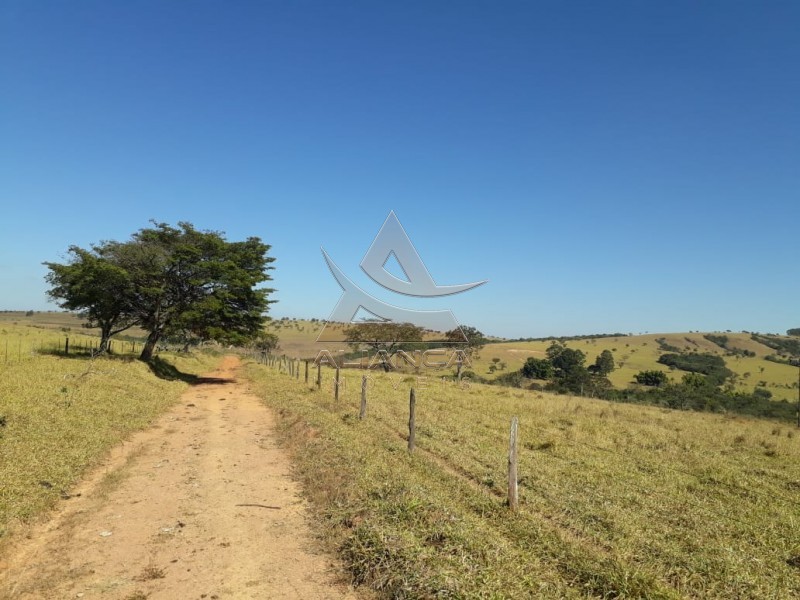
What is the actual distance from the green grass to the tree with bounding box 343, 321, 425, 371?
93.7 ft

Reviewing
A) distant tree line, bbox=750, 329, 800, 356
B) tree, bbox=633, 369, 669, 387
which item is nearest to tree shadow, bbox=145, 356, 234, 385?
tree, bbox=633, 369, 669, 387

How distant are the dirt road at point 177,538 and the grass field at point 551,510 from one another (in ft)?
2.31

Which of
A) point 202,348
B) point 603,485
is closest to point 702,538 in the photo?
point 603,485

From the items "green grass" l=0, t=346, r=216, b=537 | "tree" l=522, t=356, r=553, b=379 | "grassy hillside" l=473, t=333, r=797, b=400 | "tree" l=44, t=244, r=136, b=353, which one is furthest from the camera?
"grassy hillside" l=473, t=333, r=797, b=400

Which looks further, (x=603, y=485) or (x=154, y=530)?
(x=603, y=485)

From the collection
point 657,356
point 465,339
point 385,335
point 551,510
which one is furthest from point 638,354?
point 551,510

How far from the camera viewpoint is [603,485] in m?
10.0

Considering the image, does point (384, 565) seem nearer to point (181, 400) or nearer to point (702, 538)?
point (702, 538)

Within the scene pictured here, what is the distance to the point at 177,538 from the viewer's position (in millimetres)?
6855

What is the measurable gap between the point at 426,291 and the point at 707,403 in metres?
26.0

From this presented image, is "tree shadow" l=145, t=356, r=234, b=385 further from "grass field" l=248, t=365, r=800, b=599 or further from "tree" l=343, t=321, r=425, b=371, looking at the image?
"tree" l=343, t=321, r=425, b=371

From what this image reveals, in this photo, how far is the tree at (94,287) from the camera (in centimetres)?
2592

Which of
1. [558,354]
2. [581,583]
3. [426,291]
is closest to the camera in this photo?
[581,583]

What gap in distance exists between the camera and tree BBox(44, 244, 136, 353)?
85.0 ft
